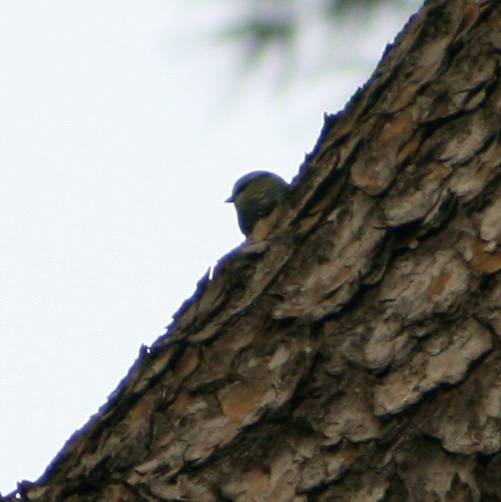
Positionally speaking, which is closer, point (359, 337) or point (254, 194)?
point (359, 337)

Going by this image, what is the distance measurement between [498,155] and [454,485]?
19.2 inches

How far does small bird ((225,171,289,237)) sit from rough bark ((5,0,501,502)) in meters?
0.75

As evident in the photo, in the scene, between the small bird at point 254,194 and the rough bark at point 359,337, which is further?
the small bird at point 254,194

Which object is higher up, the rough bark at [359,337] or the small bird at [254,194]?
the small bird at [254,194]

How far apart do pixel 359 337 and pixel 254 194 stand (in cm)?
115

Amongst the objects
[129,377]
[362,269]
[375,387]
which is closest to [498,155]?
[362,269]

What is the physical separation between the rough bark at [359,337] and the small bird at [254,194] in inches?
29.4

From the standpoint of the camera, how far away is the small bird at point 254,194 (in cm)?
240

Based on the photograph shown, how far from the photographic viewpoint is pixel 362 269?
1439 mm

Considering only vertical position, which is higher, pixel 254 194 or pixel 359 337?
pixel 254 194

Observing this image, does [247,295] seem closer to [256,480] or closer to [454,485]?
[256,480]

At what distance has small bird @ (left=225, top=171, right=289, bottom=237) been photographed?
2.40 metres

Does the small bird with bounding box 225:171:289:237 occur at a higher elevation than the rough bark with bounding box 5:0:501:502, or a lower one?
higher

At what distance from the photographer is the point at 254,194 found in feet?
8.20
